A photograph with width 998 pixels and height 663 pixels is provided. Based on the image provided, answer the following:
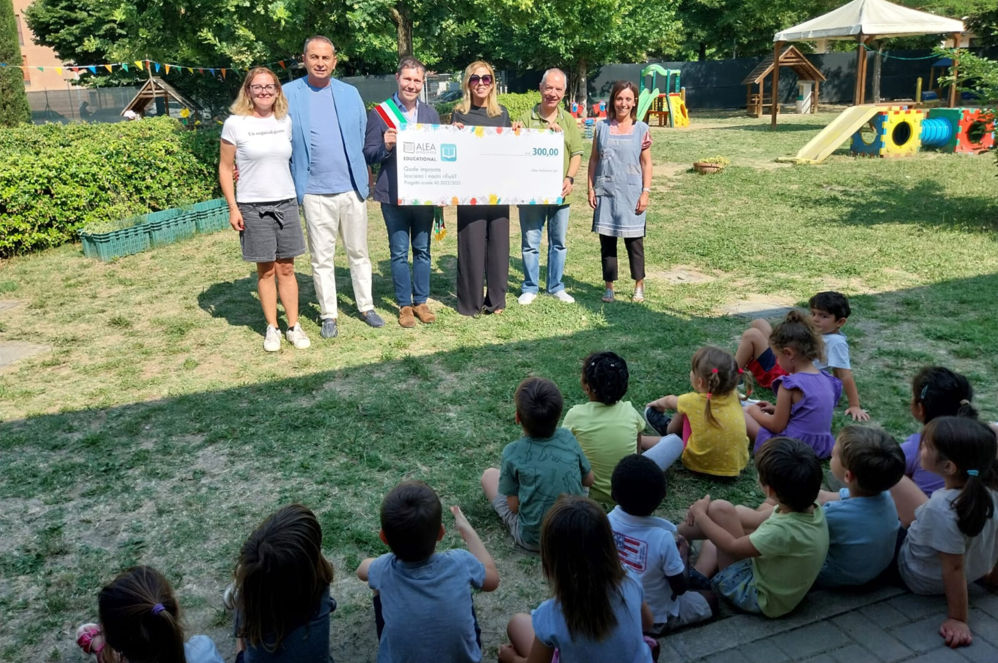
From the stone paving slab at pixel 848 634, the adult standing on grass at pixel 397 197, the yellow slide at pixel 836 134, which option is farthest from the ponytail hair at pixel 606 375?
the yellow slide at pixel 836 134

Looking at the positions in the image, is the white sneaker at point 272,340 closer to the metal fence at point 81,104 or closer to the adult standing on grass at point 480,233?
the adult standing on grass at point 480,233

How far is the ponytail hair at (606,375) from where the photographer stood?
11.9 feet

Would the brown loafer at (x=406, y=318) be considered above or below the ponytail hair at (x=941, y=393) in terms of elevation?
below

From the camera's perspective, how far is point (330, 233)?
19.5 feet

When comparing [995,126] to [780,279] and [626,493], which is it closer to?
[780,279]

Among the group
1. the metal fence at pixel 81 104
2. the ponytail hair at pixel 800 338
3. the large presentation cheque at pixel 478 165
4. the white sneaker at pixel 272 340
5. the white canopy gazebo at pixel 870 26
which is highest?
the white canopy gazebo at pixel 870 26

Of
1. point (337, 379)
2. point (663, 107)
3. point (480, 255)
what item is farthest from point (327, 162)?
point (663, 107)

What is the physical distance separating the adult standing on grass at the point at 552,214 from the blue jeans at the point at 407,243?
32.8 inches

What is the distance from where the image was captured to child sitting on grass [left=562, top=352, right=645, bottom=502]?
362 cm

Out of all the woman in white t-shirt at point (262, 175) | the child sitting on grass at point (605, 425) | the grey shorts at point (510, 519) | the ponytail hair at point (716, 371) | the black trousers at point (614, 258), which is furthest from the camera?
the black trousers at point (614, 258)

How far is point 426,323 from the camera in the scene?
6.40 metres

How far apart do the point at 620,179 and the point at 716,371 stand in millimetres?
3112

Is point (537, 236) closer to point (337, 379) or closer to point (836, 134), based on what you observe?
point (337, 379)

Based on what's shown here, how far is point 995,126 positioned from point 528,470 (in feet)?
28.3
